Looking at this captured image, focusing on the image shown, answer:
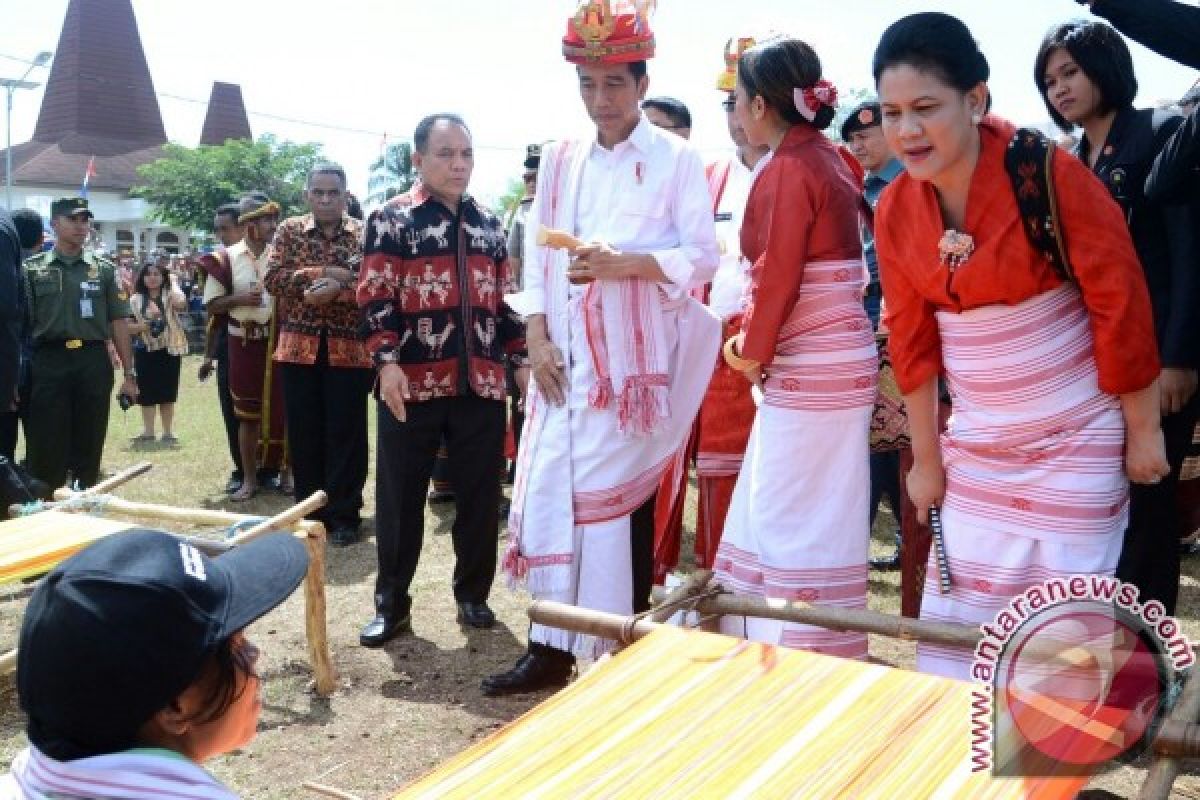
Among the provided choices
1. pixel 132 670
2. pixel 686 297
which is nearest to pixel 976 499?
pixel 686 297

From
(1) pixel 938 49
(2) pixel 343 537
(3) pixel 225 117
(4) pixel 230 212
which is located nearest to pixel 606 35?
(1) pixel 938 49

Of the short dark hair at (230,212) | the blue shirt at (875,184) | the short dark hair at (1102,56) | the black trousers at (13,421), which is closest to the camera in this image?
the short dark hair at (1102,56)

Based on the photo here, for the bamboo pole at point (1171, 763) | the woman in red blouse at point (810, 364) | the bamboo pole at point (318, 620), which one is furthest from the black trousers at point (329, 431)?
the bamboo pole at point (1171, 763)

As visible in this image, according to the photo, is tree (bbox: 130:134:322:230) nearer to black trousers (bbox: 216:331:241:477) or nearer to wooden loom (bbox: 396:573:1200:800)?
black trousers (bbox: 216:331:241:477)

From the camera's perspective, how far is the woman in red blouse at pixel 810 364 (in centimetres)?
317

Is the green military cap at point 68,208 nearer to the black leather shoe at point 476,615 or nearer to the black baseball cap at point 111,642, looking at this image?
the black leather shoe at point 476,615

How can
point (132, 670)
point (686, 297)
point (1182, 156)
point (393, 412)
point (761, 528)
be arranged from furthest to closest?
1. point (393, 412)
2. point (686, 297)
3. point (761, 528)
4. point (1182, 156)
5. point (132, 670)

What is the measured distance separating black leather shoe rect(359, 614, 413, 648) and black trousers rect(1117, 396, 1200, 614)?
2.56 metres

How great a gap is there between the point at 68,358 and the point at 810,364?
4925 millimetres

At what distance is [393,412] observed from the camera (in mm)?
4215

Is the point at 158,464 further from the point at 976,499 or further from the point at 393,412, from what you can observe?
the point at 976,499

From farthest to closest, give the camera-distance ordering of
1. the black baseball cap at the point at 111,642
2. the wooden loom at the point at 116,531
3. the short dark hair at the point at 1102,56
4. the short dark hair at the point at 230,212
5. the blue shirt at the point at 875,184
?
the short dark hair at the point at 230,212 → the blue shirt at the point at 875,184 → the wooden loom at the point at 116,531 → the short dark hair at the point at 1102,56 → the black baseball cap at the point at 111,642

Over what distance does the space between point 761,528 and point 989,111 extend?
131 centimetres

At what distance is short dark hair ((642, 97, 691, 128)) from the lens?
5605 millimetres
